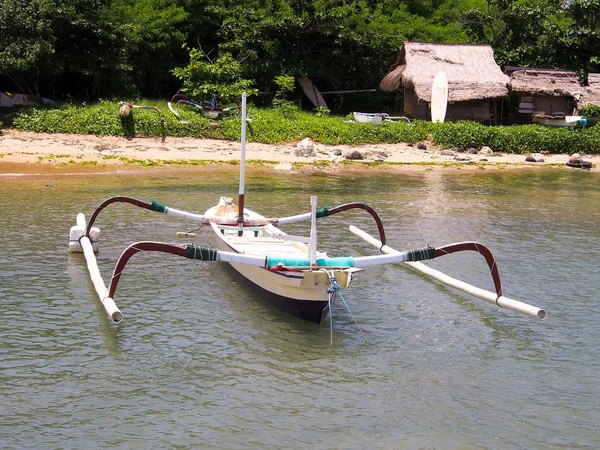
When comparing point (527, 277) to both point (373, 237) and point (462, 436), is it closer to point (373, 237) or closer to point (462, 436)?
point (373, 237)

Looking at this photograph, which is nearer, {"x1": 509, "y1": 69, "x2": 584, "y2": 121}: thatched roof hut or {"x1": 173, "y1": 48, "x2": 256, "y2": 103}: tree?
{"x1": 173, "y1": 48, "x2": 256, "y2": 103}: tree

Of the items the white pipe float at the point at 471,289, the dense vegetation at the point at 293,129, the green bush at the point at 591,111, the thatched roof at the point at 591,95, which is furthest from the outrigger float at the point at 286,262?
the thatched roof at the point at 591,95

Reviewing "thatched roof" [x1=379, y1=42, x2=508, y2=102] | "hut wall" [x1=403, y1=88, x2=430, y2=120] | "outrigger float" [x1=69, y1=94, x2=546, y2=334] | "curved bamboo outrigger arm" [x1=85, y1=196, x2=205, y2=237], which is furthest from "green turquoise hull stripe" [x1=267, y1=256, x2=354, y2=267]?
"hut wall" [x1=403, y1=88, x2=430, y2=120]

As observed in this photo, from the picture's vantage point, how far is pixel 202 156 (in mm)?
24297

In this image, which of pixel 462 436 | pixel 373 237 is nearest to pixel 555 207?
pixel 373 237

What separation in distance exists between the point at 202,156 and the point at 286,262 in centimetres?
1524

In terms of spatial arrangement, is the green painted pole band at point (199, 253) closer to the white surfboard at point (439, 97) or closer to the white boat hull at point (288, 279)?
the white boat hull at point (288, 279)

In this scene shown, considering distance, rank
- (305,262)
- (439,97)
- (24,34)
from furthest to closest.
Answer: (439,97)
(24,34)
(305,262)

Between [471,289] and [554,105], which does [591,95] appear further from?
[471,289]

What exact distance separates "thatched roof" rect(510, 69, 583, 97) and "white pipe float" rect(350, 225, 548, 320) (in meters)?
17.8

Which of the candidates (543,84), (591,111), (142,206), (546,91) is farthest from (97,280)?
(591,111)

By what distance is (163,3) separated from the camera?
30969mm

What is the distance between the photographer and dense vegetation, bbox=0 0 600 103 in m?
26.5

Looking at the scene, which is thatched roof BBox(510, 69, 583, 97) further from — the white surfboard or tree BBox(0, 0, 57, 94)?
tree BBox(0, 0, 57, 94)
